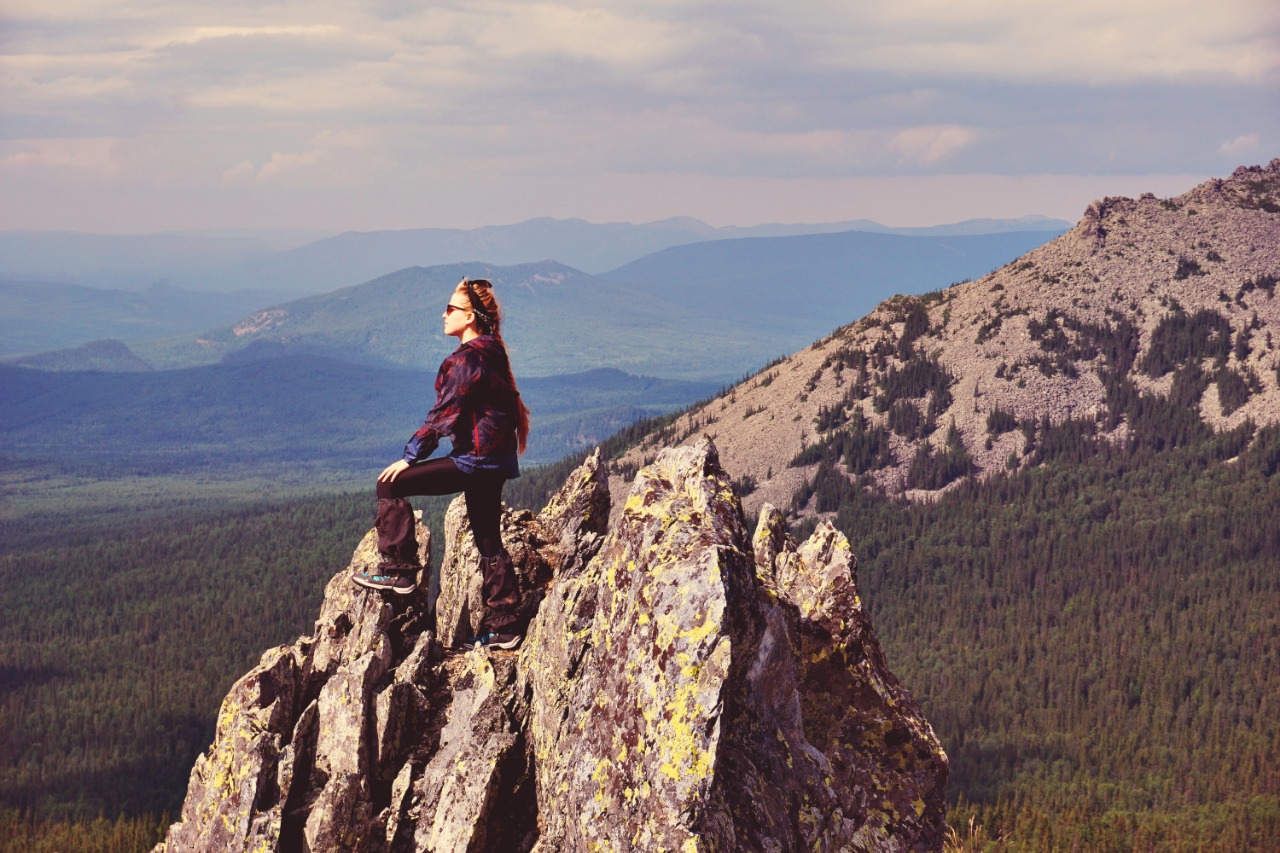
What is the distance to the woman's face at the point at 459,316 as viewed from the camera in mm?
27125

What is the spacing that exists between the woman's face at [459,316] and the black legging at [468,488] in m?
2.59

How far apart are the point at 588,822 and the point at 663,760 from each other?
5.95 feet

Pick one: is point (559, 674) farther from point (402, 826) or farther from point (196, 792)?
point (196, 792)

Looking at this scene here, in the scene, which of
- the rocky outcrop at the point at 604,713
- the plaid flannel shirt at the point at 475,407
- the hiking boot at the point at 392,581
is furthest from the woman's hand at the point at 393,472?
the rocky outcrop at the point at 604,713

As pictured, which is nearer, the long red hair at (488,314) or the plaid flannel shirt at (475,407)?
the plaid flannel shirt at (475,407)

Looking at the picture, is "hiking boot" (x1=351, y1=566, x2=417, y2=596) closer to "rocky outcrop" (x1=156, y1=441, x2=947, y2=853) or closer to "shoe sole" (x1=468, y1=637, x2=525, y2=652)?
"rocky outcrop" (x1=156, y1=441, x2=947, y2=853)

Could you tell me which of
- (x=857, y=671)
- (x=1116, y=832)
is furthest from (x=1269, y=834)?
(x=857, y=671)

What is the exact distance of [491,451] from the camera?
1064 inches

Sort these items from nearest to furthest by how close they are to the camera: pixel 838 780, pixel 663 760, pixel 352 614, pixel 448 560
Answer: pixel 663 760 → pixel 838 780 → pixel 352 614 → pixel 448 560

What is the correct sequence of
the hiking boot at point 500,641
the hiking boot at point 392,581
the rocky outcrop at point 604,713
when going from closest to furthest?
the rocky outcrop at point 604,713 < the hiking boot at point 500,641 < the hiking boot at point 392,581

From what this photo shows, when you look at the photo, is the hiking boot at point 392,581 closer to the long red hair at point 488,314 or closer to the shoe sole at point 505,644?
the shoe sole at point 505,644

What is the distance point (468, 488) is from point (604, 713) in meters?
7.67

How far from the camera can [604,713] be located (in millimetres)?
21031

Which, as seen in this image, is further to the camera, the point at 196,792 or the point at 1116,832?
the point at 1116,832
